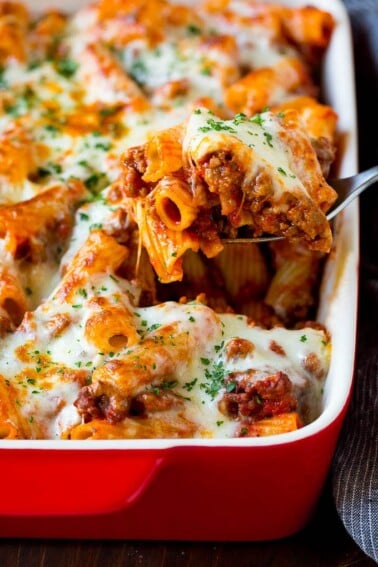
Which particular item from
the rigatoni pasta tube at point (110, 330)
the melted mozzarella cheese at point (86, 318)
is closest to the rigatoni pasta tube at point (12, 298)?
the melted mozzarella cheese at point (86, 318)

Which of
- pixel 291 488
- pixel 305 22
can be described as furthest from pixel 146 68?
pixel 291 488

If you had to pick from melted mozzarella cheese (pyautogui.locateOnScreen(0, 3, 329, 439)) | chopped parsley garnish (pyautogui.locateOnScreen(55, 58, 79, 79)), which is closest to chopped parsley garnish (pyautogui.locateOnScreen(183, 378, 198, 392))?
melted mozzarella cheese (pyautogui.locateOnScreen(0, 3, 329, 439))

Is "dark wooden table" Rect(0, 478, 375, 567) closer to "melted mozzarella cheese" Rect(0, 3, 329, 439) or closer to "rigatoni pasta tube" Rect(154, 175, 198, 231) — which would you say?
"melted mozzarella cheese" Rect(0, 3, 329, 439)

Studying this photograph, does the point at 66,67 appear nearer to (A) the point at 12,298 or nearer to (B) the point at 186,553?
(A) the point at 12,298

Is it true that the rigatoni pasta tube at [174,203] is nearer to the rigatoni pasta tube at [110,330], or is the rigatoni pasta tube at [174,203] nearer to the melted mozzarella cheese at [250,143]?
the melted mozzarella cheese at [250,143]

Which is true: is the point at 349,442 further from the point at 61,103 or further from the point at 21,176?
the point at 61,103

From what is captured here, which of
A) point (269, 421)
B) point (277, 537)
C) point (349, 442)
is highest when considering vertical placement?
point (269, 421)
